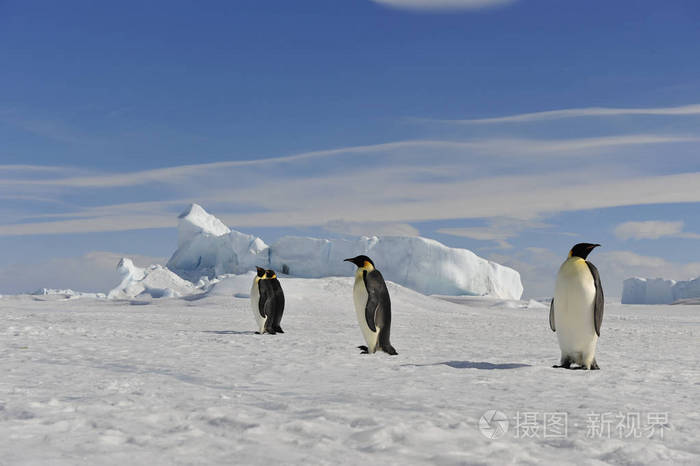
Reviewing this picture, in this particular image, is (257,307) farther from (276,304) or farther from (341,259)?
(341,259)

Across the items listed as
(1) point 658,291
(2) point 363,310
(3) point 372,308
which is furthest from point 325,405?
(1) point 658,291

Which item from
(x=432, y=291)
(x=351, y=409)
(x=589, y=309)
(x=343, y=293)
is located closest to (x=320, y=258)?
(x=432, y=291)

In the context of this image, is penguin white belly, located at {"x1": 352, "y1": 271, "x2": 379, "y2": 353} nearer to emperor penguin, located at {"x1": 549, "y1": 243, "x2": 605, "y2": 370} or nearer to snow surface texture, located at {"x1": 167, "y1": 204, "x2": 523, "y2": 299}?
emperor penguin, located at {"x1": 549, "y1": 243, "x2": 605, "y2": 370}

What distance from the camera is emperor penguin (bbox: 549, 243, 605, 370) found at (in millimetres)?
6277

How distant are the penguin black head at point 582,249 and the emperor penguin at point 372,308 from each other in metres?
2.21

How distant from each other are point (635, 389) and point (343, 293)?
16990 millimetres

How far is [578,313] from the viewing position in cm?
632

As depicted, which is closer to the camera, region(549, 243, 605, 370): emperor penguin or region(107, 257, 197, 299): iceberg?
region(549, 243, 605, 370): emperor penguin

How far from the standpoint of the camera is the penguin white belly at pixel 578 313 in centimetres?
628

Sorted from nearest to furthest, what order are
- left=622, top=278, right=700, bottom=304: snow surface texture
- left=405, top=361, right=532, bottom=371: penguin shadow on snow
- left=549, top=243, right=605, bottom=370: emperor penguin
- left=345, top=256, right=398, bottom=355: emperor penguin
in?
left=405, top=361, right=532, bottom=371: penguin shadow on snow, left=549, top=243, right=605, bottom=370: emperor penguin, left=345, top=256, right=398, bottom=355: emperor penguin, left=622, top=278, right=700, bottom=304: snow surface texture

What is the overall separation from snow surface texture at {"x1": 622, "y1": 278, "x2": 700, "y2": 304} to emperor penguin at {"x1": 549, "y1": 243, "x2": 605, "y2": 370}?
31.6 metres

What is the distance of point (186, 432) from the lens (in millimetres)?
3096

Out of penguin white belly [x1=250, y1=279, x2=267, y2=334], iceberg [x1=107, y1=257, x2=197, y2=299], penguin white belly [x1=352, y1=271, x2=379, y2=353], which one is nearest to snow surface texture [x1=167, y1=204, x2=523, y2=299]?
iceberg [x1=107, y1=257, x2=197, y2=299]

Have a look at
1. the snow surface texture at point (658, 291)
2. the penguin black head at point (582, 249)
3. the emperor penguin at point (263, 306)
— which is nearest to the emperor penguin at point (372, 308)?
the penguin black head at point (582, 249)
